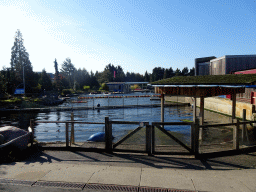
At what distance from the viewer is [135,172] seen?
6.37 m

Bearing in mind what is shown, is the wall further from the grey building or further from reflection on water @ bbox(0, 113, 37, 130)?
the grey building

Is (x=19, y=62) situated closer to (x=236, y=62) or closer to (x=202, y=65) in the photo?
(x=202, y=65)

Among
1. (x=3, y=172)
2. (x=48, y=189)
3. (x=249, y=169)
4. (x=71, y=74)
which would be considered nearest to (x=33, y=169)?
(x=3, y=172)

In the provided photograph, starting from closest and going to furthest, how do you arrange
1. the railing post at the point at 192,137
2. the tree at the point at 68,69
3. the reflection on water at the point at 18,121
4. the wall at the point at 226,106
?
the railing post at the point at 192,137, the wall at the point at 226,106, the reflection on water at the point at 18,121, the tree at the point at 68,69

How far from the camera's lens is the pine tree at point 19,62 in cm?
7069

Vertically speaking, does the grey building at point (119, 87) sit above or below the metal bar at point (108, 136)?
above

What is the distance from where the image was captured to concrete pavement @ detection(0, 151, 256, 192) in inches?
219

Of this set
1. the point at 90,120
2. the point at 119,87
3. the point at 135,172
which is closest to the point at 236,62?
the point at 90,120

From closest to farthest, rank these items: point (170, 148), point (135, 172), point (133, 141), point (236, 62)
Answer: point (135, 172), point (170, 148), point (133, 141), point (236, 62)

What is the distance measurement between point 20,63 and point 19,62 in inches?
18.6

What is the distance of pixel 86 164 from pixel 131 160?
1572mm

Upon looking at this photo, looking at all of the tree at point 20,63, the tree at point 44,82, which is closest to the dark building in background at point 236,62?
the tree at point 20,63

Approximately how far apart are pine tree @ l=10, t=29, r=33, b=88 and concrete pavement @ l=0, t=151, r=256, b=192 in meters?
69.2

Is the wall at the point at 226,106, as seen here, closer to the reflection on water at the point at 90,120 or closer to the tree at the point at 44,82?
the reflection on water at the point at 90,120
